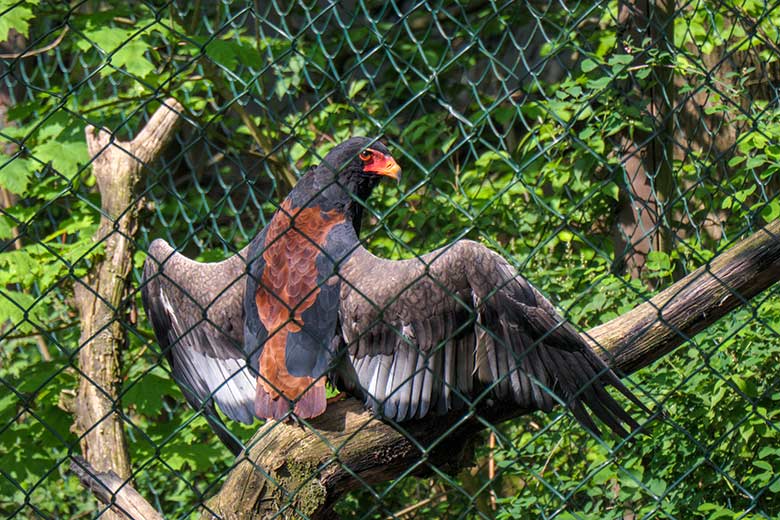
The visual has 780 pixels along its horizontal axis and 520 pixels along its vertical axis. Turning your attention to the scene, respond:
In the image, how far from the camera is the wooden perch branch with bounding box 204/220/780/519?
2.19m

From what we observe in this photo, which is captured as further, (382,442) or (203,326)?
(203,326)

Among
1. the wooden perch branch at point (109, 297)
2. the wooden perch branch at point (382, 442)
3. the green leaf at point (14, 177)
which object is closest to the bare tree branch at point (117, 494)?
the wooden perch branch at point (382, 442)

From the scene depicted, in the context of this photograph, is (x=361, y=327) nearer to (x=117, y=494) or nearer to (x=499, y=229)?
(x=117, y=494)

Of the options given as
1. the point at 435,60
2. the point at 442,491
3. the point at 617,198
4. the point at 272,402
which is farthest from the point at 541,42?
the point at 272,402

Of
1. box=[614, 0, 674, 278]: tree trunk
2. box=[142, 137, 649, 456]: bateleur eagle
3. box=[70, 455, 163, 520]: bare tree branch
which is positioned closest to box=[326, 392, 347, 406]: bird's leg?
box=[142, 137, 649, 456]: bateleur eagle

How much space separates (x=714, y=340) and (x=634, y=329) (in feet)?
1.83

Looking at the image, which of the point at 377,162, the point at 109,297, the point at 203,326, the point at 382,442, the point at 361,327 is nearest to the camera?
the point at 382,442

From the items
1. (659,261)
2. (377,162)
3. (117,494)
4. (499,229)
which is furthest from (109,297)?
(659,261)

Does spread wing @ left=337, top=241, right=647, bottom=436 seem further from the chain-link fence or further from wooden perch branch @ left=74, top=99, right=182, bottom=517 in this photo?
wooden perch branch @ left=74, top=99, right=182, bottom=517

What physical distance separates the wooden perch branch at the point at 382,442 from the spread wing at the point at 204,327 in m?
0.56

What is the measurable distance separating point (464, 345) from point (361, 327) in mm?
373

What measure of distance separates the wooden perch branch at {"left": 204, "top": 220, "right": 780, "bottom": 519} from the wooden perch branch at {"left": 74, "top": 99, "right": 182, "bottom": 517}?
119 centimetres

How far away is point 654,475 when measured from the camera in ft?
9.07

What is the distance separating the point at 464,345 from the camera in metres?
2.39
